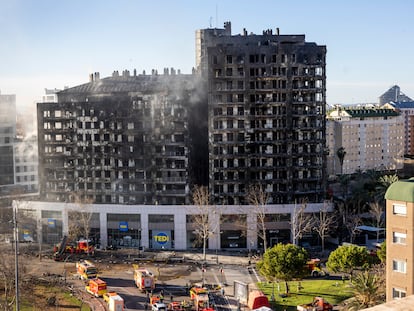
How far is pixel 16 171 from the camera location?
368 feet

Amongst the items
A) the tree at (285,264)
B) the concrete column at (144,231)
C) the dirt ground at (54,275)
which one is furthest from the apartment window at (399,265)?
the concrete column at (144,231)

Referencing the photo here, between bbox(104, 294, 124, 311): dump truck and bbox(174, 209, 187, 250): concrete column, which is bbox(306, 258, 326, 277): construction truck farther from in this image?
bbox(104, 294, 124, 311): dump truck

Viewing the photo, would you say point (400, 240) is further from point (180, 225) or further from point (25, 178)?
point (25, 178)

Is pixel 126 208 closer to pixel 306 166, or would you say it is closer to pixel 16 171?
pixel 306 166

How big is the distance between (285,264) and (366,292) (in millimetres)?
9381

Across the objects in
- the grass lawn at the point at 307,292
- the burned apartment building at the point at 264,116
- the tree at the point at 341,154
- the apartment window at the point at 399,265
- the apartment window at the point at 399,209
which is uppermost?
the burned apartment building at the point at 264,116

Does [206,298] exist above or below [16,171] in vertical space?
below

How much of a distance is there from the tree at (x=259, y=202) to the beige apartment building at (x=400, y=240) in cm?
3035

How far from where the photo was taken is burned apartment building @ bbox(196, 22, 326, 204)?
255ft

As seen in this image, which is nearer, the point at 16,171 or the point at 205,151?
the point at 205,151

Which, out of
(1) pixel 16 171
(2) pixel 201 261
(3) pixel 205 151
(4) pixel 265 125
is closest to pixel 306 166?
(4) pixel 265 125

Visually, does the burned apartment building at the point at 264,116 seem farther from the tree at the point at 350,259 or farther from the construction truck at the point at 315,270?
the tree at the point at 350,259

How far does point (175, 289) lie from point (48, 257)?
23206 mm

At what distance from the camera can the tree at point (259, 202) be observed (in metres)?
73.6
